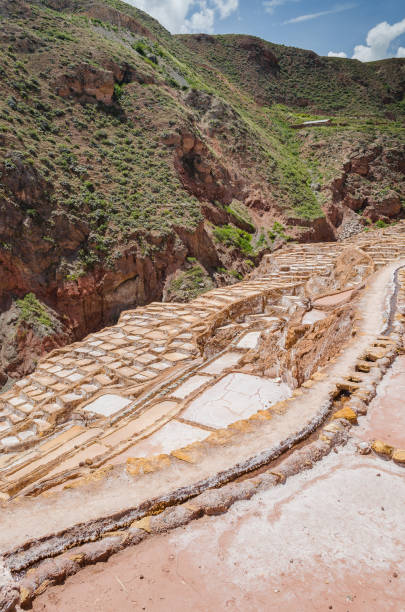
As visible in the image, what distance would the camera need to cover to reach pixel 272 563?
233 centimetres

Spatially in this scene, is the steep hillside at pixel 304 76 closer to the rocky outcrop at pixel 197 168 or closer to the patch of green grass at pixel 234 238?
the rocky outcrop at pixel 197 168

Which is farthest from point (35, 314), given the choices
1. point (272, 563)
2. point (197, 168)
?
point (197, 168)

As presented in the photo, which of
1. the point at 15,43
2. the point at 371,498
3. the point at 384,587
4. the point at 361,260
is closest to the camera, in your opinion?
the point at 384,587

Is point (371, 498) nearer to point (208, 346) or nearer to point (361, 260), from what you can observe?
point (208, 346)

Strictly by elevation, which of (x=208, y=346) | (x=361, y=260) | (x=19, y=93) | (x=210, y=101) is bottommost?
(x=208, y=346)

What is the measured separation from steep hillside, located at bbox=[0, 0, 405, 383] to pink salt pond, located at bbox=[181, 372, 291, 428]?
13378 mm

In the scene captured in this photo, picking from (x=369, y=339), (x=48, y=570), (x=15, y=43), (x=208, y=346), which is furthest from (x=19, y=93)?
(x=48, y=570)

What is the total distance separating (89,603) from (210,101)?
45.4 metres

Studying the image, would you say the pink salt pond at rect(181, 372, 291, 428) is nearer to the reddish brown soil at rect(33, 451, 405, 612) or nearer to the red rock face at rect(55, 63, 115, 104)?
the reddish brown soil at rect(33, 451, 405, 612)

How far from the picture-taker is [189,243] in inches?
993

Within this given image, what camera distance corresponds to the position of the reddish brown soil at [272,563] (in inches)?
82.5

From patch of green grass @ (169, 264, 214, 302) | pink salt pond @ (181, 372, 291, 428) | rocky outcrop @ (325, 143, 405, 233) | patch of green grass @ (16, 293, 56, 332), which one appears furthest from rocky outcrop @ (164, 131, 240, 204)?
pink salt pond @ (181, 372, 291, 428)

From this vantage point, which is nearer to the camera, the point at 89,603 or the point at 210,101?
the point at 89,603

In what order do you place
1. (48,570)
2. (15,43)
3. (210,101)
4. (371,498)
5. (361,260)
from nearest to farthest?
(48,570) < (371,498) < (361,260) < (15,43) < (210,101)
